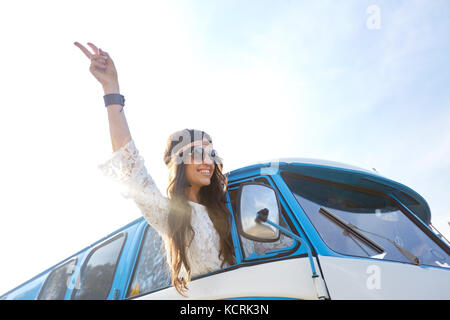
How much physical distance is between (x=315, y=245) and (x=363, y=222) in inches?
22.4

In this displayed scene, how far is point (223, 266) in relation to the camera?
6.81 feet

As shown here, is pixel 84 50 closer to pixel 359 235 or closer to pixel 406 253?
pixel 359 235

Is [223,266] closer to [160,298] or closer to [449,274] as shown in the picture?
[160,298]

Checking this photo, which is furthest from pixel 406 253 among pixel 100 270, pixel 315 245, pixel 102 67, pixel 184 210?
pixel 100 270

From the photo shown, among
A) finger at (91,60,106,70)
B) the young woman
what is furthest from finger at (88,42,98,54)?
finger at (91,60,106,70)

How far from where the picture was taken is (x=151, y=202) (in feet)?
6.91

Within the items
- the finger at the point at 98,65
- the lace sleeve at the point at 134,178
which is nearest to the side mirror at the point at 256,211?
the lace sleeve at the point at 134,178

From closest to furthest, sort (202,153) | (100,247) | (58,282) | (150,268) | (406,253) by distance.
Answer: (406,253) → (202,153) → (150,268) → (100,247) → (58,282)

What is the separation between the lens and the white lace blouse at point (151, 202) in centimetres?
204

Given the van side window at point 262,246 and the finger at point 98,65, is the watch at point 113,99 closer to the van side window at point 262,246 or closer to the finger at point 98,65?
the finger at point 98,65

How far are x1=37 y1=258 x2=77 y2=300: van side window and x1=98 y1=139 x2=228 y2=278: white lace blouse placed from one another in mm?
2665

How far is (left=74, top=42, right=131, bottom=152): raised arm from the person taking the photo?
6.78 feet

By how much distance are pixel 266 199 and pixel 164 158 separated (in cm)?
112

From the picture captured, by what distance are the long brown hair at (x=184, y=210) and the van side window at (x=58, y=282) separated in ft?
8.48
